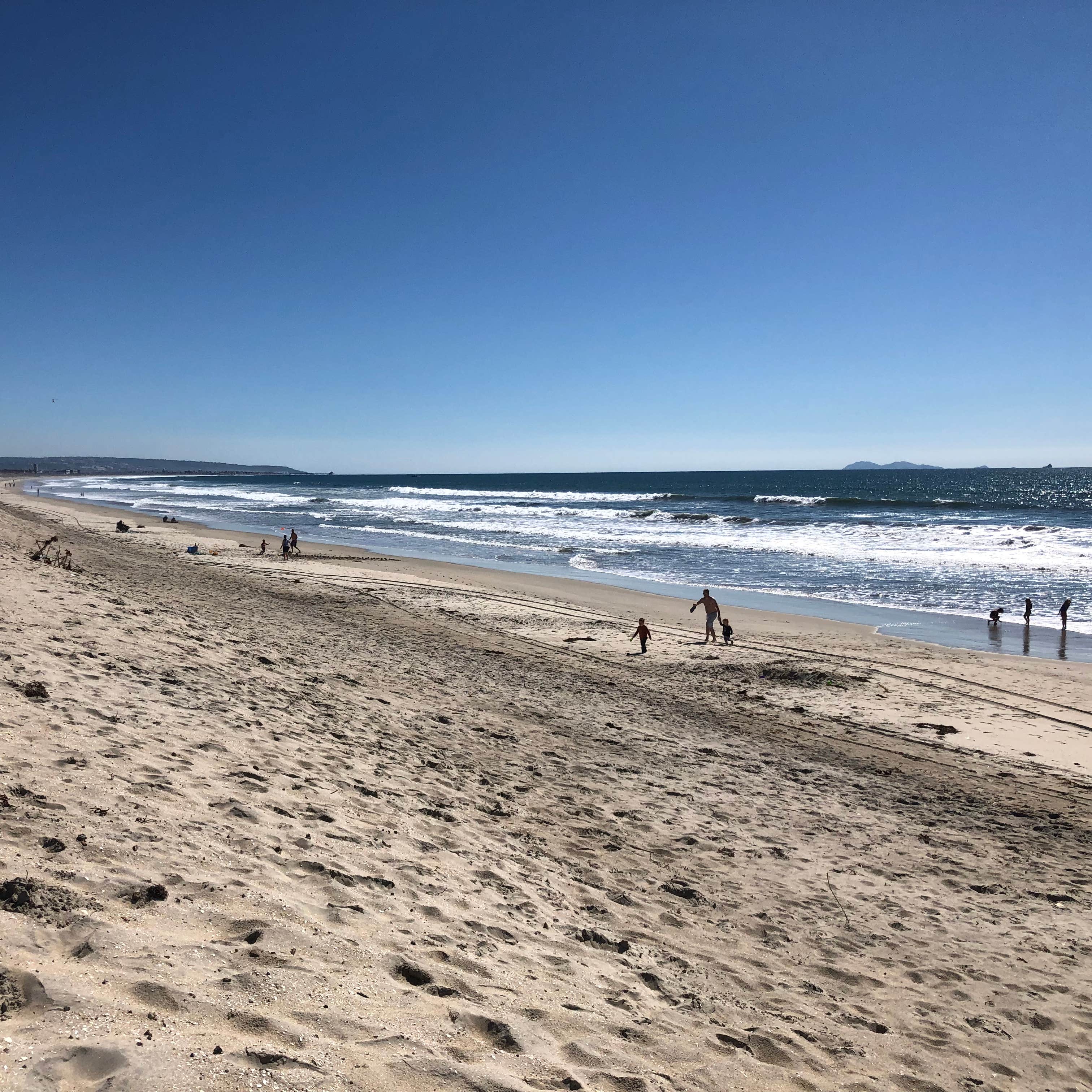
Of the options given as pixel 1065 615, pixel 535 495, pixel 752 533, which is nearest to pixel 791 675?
pixel 1065 615

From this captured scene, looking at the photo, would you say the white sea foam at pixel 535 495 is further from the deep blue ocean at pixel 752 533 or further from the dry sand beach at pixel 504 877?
the dry sand beach at pixel 504 877

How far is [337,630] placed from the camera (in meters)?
14.0

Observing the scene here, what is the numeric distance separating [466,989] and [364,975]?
52 cm

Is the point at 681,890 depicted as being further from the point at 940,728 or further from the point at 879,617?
the point at 879,617

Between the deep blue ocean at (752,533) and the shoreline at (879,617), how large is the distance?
0.52m

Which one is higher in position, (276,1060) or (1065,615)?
(276,1060)

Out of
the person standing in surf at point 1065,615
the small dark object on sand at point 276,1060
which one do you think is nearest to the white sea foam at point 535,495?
the person standing in surf at point 1065,615

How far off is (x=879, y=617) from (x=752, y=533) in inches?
977

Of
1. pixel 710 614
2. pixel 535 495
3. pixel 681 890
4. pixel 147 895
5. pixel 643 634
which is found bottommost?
pixel 681 890

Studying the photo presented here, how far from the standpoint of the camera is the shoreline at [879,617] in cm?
1636

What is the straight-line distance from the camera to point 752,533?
44469mm

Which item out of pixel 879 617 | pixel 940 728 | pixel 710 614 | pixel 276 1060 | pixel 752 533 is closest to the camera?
pixel 276 1060

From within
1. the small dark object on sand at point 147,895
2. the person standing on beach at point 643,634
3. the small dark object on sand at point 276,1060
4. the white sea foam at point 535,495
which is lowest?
the person standing on beach at point 643,634

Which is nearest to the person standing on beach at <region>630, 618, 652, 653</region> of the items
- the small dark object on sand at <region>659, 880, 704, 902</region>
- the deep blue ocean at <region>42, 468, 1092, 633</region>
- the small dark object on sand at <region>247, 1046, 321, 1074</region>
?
the small dark object on sand at <region>659, 880, 704, 902</region>
